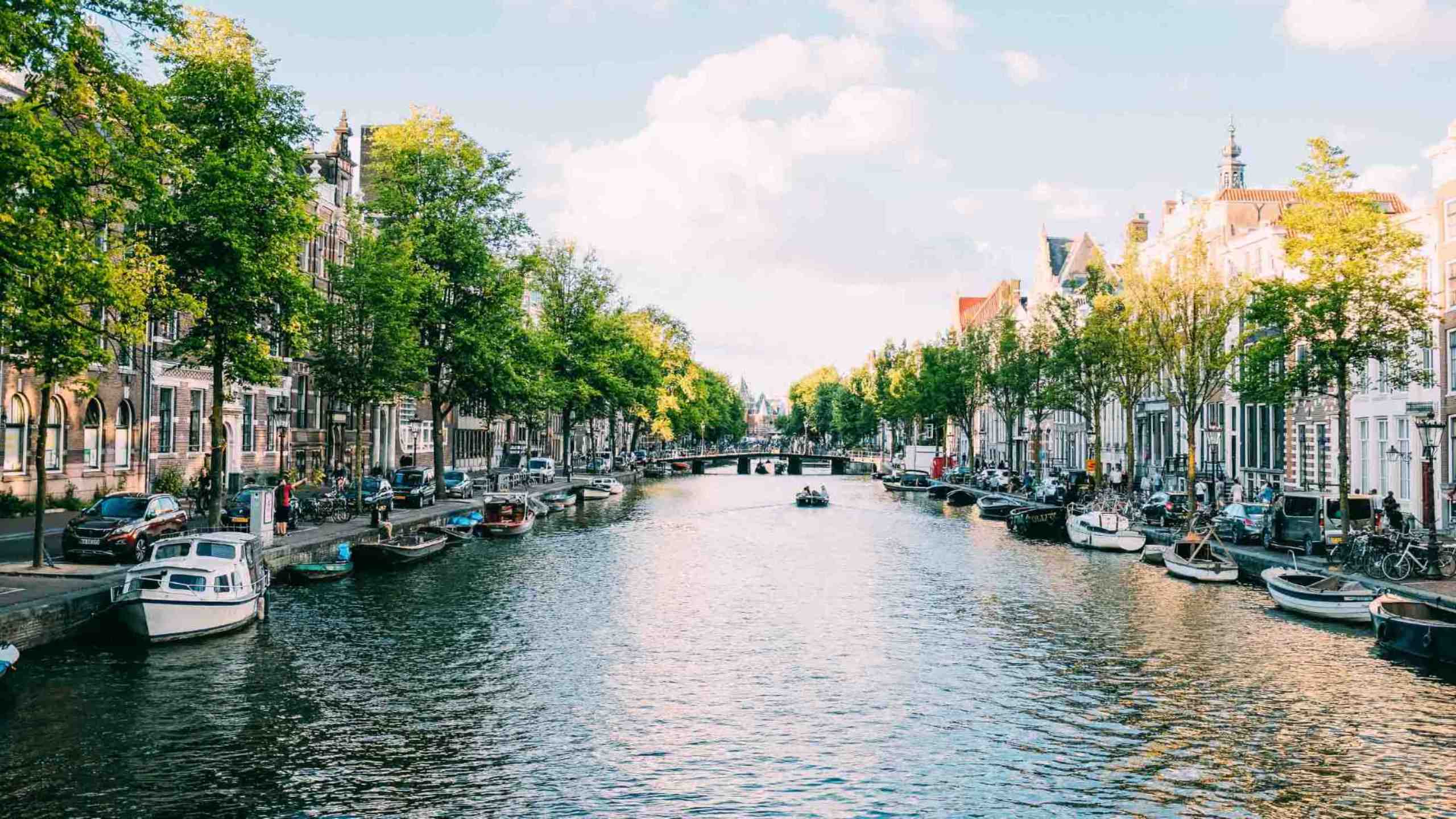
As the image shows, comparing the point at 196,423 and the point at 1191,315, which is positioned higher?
the point at 1191,315

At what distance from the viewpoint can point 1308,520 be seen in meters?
46.7

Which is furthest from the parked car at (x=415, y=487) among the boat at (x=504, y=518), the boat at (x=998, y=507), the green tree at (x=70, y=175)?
the boat at (x=998, y=507)

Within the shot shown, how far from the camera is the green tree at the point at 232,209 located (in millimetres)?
37375

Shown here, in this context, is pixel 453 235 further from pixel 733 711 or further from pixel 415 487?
pixel 733 711

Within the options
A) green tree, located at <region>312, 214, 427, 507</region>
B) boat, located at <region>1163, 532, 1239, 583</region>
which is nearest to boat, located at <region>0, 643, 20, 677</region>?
green tree, located at <region>312, 214, 427, 507</region>

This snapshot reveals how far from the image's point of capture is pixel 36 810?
17.2m

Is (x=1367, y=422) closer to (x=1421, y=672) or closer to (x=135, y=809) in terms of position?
(x=1421, y=672)

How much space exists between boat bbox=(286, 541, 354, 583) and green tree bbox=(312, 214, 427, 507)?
12321mm

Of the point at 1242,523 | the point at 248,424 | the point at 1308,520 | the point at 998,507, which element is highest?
the point at 248,424

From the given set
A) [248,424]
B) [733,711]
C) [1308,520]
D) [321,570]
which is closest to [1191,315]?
[1308,520]

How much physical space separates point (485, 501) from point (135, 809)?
4471cm

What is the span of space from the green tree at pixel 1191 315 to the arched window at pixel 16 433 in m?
52.9

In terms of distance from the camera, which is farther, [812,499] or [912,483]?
[912,483]

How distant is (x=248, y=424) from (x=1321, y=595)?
55922 millimetres
